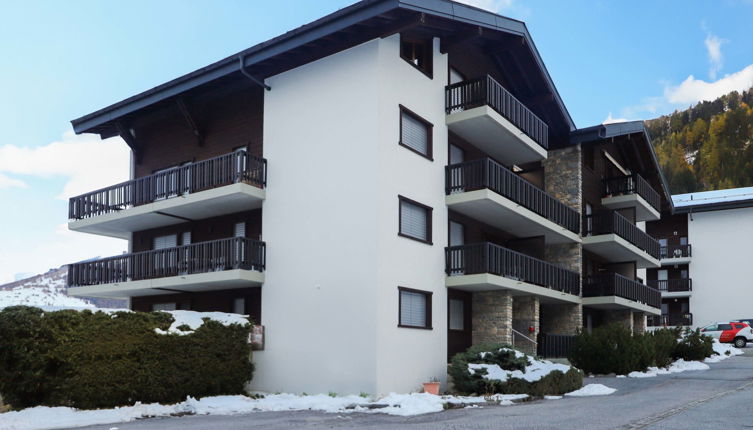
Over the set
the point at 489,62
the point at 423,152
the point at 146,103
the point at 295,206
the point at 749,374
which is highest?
the point at 489,62

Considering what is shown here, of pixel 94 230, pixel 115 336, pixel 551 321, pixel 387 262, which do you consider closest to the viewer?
pixel 115 336

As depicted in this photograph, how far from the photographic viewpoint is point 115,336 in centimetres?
1873

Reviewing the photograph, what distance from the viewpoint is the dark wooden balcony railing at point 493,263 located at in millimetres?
24344

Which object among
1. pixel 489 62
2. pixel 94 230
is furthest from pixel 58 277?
pixel 489 62

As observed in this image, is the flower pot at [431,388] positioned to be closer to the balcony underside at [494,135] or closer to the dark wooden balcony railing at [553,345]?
the dark wooden balcony railing at [553,345]

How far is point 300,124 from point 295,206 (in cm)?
274

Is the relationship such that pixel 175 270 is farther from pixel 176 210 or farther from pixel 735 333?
pixel 735 333

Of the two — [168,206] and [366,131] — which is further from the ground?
[366,131]

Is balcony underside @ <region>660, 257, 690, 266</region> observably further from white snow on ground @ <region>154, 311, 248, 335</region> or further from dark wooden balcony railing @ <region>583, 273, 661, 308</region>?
white snow on ground @ <region>154, 311, 248, 335</region>

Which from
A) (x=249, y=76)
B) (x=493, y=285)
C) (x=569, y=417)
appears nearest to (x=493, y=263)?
(x=493, y=285)

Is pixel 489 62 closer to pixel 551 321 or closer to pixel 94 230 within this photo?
pixel 551 321

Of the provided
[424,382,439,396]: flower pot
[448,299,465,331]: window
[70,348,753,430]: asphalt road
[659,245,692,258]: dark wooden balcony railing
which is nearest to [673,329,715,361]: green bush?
[70,348,753,430]: asphalt road

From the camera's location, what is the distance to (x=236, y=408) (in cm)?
1973

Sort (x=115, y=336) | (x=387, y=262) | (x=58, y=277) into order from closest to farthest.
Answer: (x=115, y=336)
(x=387, y=262)
(x=58, y=277)
